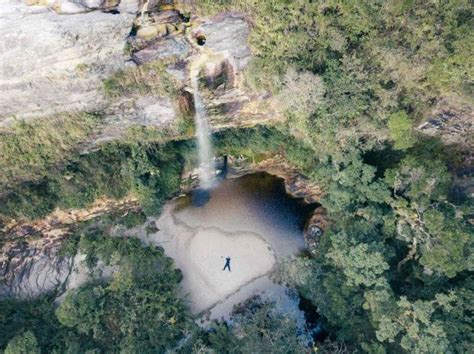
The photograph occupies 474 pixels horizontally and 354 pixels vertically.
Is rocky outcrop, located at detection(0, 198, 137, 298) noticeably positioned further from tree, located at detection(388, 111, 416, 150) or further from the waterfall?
tree, located at detection(388, 111, 416, 150)

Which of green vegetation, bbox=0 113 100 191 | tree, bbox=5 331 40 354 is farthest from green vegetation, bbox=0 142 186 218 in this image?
tree, bbox=5 331 40 354

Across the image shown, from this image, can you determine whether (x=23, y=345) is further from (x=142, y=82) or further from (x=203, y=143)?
(x=142, y=82)

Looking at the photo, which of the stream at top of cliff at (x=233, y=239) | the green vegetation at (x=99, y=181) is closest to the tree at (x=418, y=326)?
the stream at top of cliff at (x=233, y=239)

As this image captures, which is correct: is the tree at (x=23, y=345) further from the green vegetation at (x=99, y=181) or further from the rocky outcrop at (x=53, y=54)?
the rocky outcrop at (x=53, y=54)

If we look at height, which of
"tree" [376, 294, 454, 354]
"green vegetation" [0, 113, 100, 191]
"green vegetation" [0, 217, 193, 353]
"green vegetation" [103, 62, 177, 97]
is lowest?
"green vegetation" [0, 217, 193, 353]

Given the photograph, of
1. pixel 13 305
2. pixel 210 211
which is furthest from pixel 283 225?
pixel 13 305

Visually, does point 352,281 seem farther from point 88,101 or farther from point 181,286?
point 88,101
